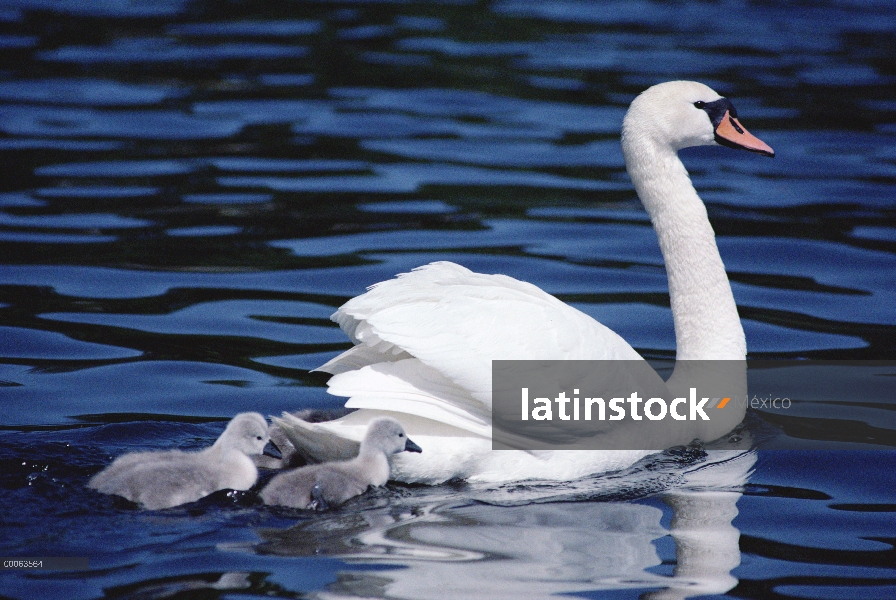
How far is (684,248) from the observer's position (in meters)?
6.73

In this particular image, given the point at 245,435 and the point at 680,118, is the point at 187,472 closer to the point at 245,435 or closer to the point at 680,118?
the point at 245,435

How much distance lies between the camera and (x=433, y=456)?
18.8 ft

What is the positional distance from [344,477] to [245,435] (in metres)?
0.48

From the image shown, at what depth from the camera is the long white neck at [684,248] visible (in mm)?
6629

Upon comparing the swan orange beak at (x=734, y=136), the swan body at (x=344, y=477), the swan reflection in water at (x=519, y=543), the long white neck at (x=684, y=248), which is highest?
the swan orange beak at (x=734, y=136)

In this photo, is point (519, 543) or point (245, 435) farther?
point (245, 435)

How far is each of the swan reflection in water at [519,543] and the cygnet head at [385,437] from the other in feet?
0.87

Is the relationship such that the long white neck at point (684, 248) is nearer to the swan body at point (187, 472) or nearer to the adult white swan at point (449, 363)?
the adult white swan at point (449, 363)

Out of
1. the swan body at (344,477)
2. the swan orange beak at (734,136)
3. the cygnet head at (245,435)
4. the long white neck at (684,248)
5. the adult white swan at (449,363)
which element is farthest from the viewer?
the swan orange beak at (734,136)

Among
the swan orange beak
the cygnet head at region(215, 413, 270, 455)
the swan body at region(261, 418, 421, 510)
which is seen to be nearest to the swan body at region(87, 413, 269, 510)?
the cygnet head at region(215, 413, 270, 455)

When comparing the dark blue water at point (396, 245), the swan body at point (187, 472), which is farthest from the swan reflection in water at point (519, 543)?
the swan body at point (187, 472)

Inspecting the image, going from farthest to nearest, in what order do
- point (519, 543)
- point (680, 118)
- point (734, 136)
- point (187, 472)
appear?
1. point (734, 136)
2. point (680, 118)
3. point (187, 472)
4. point (519, 543)

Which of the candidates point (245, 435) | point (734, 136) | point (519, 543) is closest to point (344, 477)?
point (245, 435)

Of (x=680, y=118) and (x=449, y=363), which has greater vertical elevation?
(x=680, y=118)
